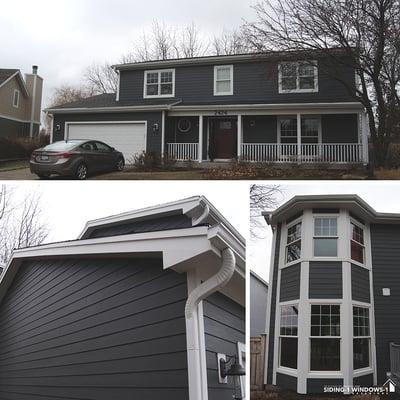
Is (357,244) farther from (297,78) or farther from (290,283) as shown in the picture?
(297,78)

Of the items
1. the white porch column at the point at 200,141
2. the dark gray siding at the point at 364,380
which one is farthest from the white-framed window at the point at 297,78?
the dark gray siding at the point at 364,380

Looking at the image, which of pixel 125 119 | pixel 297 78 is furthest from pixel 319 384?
pixel 125 119

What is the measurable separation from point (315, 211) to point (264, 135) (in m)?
11.1

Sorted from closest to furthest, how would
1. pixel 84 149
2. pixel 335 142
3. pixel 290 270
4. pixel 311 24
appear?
pixel 290 270
pixel 84 149
pixel 311 24
pixel 335 142

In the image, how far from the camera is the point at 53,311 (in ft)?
22.8

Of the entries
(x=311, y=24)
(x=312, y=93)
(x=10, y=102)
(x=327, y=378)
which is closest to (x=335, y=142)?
(x=312, y=93)

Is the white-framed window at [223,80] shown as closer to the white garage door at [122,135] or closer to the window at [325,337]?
the white garage door at [122,135]

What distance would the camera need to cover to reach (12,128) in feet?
93.2

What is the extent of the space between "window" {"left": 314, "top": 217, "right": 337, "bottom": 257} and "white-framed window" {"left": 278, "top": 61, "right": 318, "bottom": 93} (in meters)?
10.3

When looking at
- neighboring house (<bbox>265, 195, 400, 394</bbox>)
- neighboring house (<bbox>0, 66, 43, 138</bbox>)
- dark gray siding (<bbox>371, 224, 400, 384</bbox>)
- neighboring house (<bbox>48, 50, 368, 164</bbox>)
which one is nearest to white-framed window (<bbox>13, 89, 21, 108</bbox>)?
neighboring house (<bbox>0, 66, 43, 138</bbox>)

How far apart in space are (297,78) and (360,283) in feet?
36.5

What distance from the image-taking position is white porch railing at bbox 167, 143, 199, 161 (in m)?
18.2

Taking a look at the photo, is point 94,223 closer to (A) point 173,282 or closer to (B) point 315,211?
(A) point 173,282

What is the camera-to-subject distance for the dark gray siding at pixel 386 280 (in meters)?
8.27
